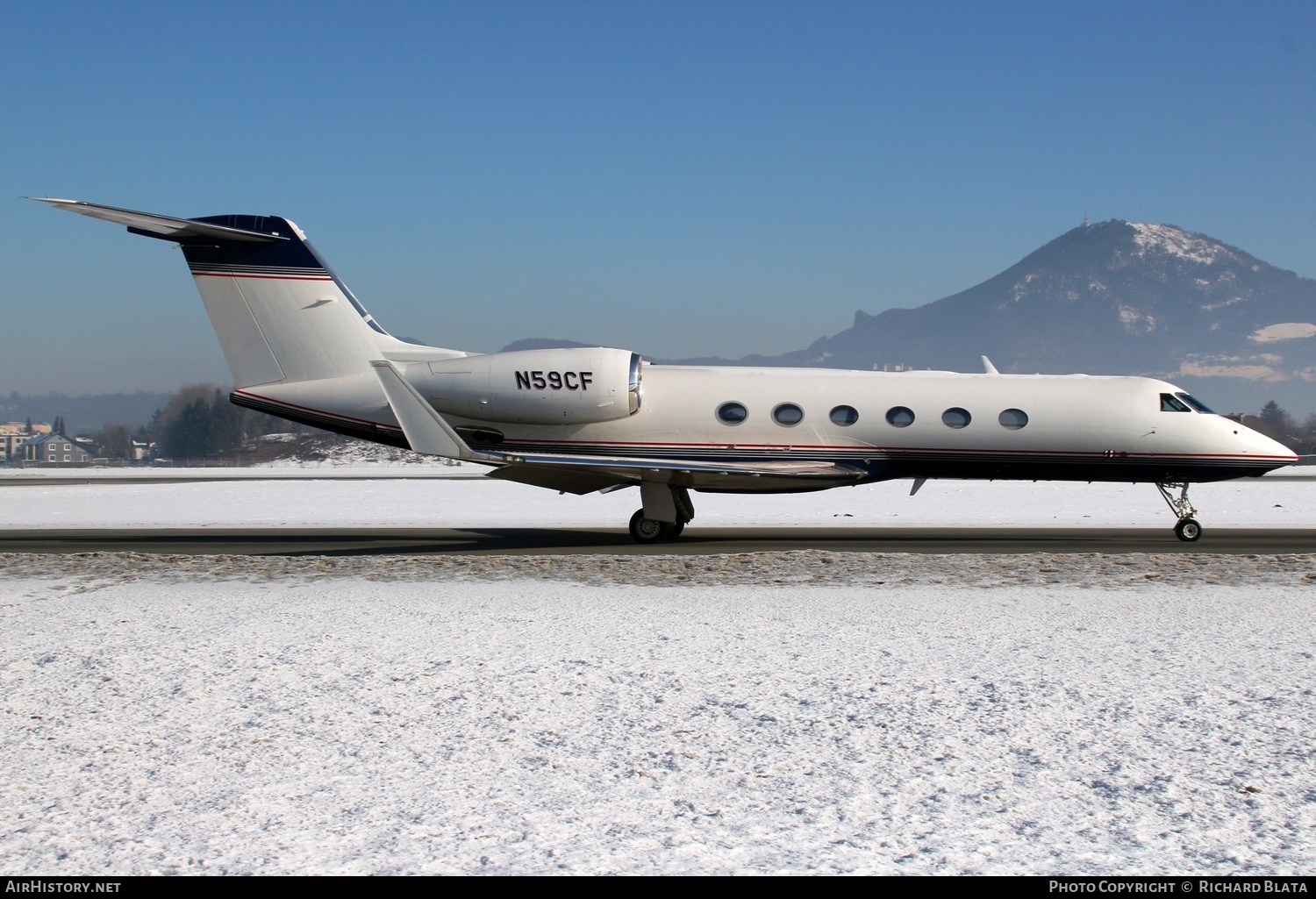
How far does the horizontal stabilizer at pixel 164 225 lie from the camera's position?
14.6 meters

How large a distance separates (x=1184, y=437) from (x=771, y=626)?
38.3ft

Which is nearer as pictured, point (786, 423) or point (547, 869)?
point (547, 869)

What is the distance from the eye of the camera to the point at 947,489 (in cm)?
3778

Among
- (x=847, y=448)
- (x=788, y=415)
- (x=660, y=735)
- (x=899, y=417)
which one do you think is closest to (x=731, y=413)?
(x=788, y=415)

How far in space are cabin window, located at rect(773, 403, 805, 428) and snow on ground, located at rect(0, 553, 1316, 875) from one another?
23.2 feet

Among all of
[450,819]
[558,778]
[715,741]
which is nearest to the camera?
[450,819]

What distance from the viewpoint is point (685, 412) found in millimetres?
17203

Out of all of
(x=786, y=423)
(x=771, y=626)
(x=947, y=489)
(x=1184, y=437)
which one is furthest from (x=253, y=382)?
(x=947, y=489)

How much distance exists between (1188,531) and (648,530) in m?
9.04

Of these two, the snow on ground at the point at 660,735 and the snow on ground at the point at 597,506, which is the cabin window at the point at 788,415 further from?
the snow on ground at the point at 660,735

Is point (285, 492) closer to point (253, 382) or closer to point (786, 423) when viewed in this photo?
point (253, 382)

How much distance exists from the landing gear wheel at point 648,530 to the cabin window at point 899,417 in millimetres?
4118

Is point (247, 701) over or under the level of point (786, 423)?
under

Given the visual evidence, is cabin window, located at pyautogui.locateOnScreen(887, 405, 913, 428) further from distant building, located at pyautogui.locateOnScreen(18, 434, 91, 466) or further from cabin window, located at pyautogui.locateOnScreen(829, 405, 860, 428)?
distant building, located at pyautogui.locateOnScreen(18, 434, 91, 466)
